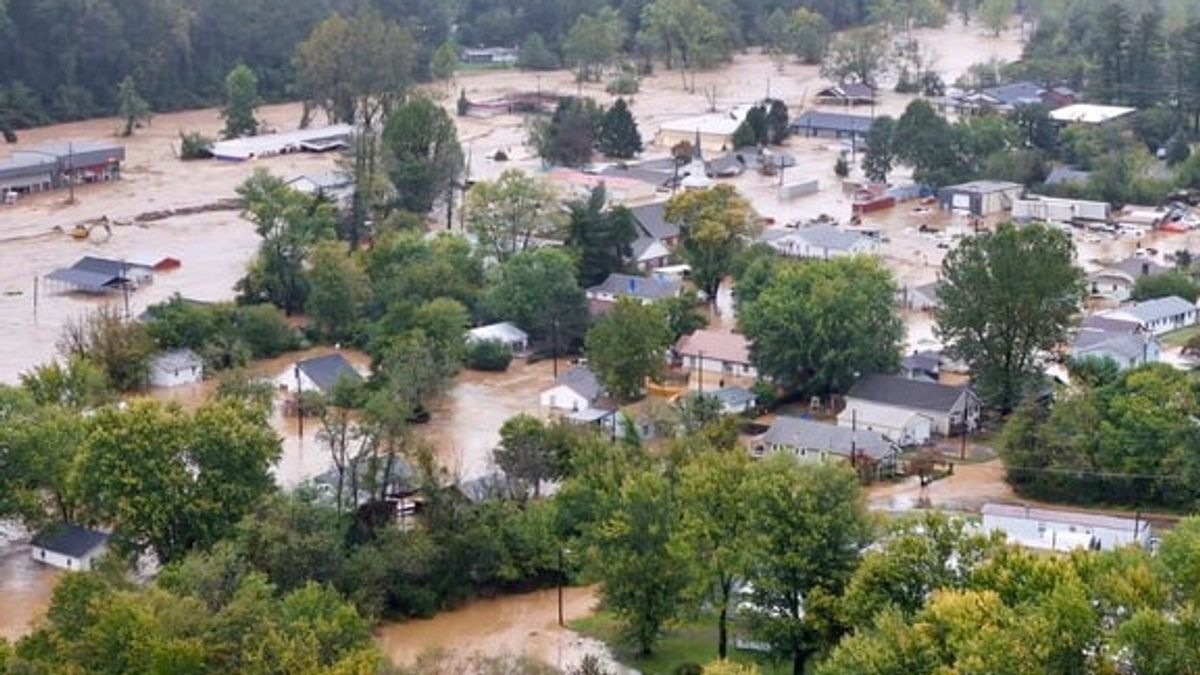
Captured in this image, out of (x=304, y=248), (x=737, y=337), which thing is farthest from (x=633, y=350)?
(x=304, y=248)

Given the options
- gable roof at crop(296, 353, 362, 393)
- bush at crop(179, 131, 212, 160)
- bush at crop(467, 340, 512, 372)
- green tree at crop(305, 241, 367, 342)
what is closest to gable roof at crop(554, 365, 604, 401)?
bush at crop(467, 340, 512, 372)

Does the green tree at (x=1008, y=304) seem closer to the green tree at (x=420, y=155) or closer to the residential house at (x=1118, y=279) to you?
the residential house at (x=1118, y=279)

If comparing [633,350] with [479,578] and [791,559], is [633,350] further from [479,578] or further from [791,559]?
[791,559]

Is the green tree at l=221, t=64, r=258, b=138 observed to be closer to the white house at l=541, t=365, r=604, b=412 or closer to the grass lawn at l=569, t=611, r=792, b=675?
the white house at l=541, t=365, r=604, b=412

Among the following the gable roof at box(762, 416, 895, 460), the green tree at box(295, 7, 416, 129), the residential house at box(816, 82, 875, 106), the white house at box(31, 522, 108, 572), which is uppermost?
the green tree at box(295, 7, 416, 129)

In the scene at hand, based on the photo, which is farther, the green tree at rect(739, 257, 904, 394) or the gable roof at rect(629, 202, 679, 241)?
the gable roof at rect(629, 202, 679, 241)
